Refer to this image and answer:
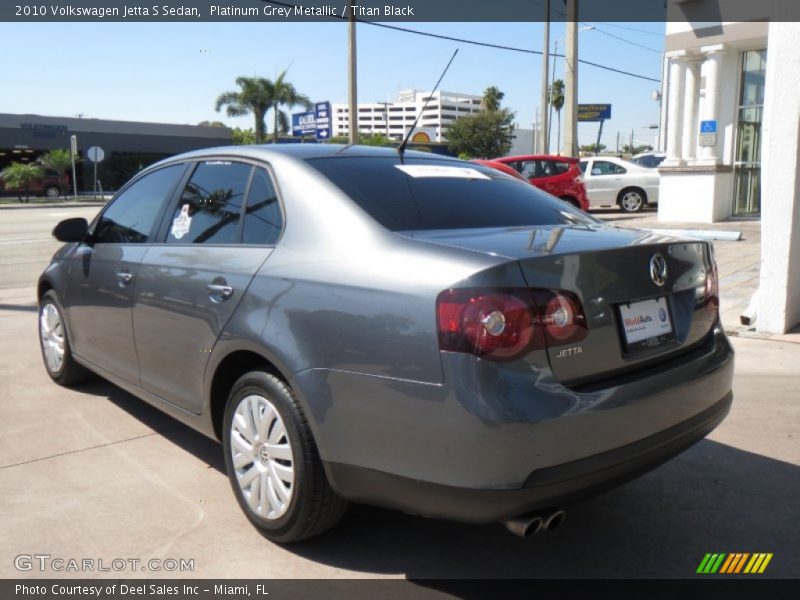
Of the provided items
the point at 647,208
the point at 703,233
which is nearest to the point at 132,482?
the point at 703,233

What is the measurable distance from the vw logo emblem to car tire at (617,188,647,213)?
18.6 m

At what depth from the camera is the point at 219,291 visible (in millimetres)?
3207

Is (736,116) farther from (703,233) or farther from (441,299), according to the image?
(441,299)

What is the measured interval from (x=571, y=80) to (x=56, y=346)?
52.9 feet

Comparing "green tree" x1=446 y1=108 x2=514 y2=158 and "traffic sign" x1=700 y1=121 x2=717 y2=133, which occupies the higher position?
"green tree" x1=446 y1=108 x2=514 y2=158


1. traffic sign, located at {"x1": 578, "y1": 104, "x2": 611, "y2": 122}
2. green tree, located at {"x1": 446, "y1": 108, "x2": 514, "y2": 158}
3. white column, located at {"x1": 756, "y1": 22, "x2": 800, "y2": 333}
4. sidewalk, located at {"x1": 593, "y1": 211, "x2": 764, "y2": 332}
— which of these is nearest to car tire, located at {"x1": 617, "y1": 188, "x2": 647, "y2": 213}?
sidewalk, located at {"x1": 593, "y1": 211, "x2": 764, "y2": 332}

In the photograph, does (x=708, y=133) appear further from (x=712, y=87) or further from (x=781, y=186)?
(x=781, y=186)

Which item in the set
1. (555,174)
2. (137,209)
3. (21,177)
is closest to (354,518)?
(137,209)

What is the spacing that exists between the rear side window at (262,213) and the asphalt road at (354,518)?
1.25m

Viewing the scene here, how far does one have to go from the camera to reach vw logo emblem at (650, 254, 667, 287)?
279cm

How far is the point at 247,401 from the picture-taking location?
10.0ft

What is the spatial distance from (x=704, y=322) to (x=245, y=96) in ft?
150

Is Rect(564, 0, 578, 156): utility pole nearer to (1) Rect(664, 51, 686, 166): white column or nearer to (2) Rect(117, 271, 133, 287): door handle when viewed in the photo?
Result: (1) Rect(664, 51, 686, 166): white column

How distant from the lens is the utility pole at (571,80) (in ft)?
60.2
